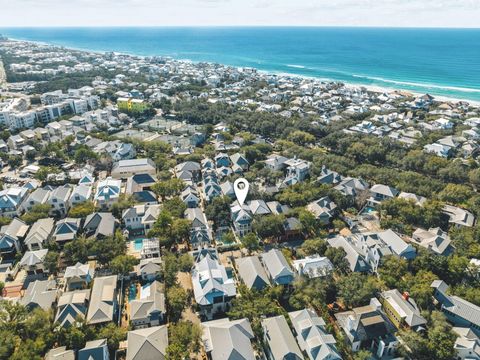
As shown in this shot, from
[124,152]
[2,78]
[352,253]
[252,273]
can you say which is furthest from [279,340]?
[2,78]

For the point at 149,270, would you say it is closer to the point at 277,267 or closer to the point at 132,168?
the point at 277,267

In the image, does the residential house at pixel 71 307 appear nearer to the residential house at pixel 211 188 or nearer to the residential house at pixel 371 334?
the residential house at pixel 211 188

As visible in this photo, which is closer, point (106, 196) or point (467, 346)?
point (467, 346)

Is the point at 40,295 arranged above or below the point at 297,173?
above

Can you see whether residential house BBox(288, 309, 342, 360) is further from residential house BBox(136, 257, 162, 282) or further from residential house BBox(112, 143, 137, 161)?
residential house BBox(112, 143, 137, 161)

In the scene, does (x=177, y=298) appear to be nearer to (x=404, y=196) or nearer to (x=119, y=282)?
(x=119, y=282)
